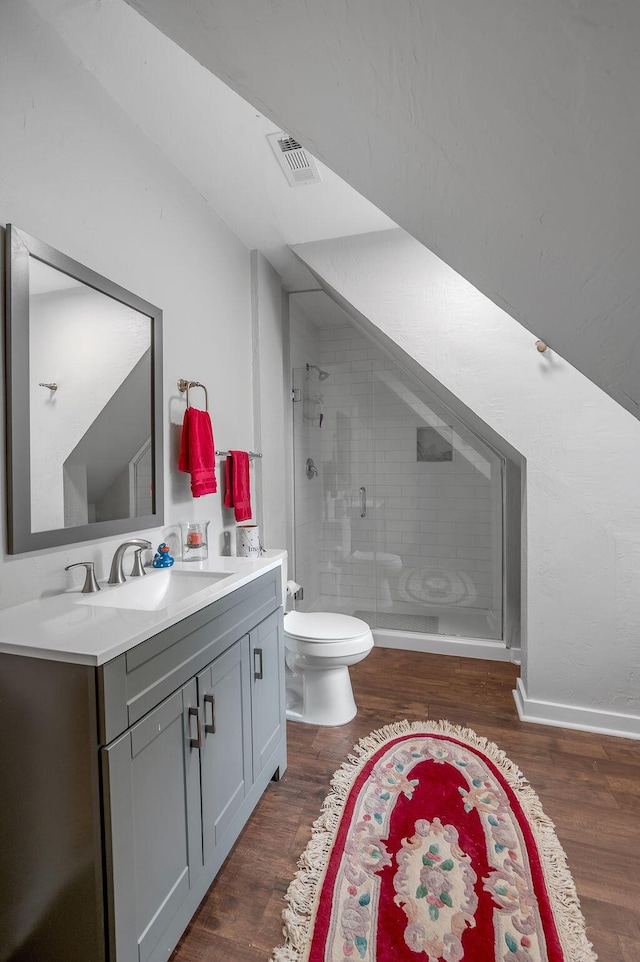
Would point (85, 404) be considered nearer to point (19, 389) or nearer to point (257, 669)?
point (19, 389)

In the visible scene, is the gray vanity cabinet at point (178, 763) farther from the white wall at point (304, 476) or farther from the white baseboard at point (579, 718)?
the white wall at point (304, 476)

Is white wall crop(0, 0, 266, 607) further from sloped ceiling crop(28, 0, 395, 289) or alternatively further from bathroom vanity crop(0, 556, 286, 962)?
bathroom vanity crop(0, 556, 286, 962)

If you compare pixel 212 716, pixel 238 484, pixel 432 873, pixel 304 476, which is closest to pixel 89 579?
pixel 212 716

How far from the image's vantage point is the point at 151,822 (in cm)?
103

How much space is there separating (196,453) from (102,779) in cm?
121

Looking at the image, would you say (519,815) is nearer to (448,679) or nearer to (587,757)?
(587,757)

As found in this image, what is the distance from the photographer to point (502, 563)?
2.97 m

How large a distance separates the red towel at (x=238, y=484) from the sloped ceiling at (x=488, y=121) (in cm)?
161

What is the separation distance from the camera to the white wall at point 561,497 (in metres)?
2.09

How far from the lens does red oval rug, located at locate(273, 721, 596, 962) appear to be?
1.16m

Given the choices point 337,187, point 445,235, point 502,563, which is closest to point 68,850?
point 445,235

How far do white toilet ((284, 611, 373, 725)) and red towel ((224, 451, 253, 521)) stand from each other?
609 mm

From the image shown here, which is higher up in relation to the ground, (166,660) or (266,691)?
(166,660)

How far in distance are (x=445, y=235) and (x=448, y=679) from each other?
245cm
